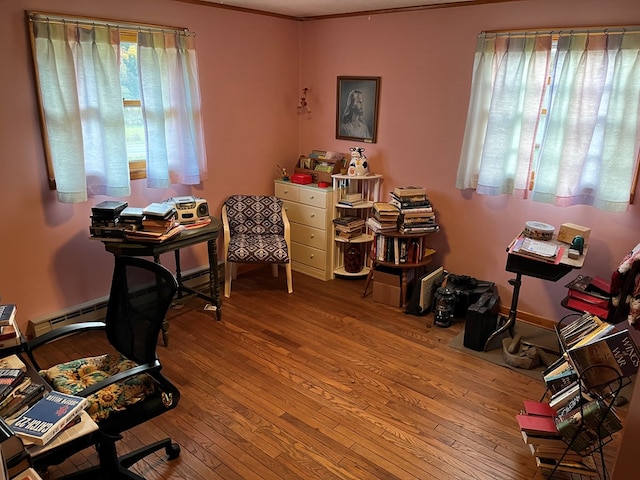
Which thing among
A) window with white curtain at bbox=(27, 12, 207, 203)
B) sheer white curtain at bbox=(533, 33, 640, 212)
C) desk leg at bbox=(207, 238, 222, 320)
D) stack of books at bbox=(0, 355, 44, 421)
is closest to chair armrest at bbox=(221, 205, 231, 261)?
desk leg at bbox=(207, 238, 222, 320)

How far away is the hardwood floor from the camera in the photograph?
7.59 feet

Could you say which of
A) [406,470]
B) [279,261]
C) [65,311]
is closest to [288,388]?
[406,470]

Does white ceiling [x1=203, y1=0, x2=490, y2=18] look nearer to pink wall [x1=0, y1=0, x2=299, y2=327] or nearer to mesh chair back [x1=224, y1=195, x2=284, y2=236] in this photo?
pink wall [x1=0, y1=0, x2=299, y2=327]

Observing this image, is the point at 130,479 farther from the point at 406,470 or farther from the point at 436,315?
the point at 436,315

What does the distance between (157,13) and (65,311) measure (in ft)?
7.45

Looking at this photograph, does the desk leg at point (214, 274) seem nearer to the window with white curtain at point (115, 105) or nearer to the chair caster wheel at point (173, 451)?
the window with white curtain at point (115, 105)

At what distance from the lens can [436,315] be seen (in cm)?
367

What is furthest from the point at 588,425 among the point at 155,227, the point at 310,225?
the point at 310,225

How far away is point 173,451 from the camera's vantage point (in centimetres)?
232

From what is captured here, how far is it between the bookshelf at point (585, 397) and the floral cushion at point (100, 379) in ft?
5.81

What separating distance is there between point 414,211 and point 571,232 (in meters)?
1.13

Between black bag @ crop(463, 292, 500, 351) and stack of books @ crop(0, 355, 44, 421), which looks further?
black bag @ crop(463, 292, 500, 351)

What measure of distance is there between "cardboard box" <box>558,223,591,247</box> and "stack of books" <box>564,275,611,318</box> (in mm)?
263

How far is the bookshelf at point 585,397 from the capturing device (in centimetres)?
195
